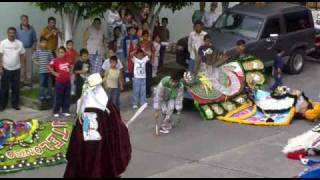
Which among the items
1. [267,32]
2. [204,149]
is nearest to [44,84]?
[204,149]

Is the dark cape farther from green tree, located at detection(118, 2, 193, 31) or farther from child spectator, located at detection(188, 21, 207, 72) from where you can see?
child spectator, located at detection(188, 21, 207, 72)

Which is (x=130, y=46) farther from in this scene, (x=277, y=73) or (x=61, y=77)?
(x=277, y=73)

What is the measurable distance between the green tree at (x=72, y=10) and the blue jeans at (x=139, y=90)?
68.1 inches

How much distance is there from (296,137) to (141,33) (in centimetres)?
551

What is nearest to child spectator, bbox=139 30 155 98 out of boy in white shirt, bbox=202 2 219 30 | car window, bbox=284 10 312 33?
boy in white shirt, bbox=202 2 219 30

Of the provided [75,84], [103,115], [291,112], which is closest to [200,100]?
[291,112]

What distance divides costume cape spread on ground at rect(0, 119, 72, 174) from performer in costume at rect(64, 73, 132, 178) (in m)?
1.52

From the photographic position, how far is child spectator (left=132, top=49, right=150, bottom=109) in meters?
14.4

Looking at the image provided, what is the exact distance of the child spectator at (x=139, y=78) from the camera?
47.2 feet

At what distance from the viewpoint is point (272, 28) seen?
17.5 m

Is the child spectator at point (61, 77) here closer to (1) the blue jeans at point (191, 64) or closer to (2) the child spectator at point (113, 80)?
(2) the child spectator at point (113, 80)

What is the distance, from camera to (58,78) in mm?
13539

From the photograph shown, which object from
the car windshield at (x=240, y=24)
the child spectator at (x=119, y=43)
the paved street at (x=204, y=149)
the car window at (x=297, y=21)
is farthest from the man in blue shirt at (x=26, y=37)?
the car window at (x=297, y=21)

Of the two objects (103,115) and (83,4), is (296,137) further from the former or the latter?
(83,4)
